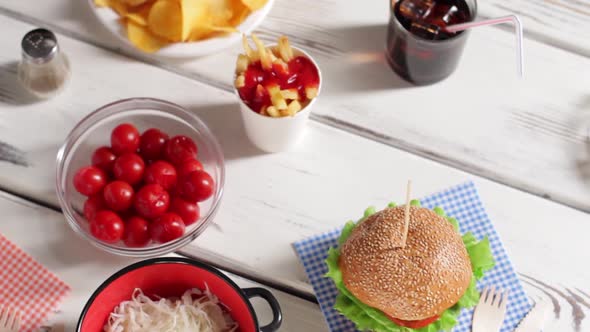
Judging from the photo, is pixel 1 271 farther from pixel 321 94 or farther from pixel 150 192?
pixel 321 94

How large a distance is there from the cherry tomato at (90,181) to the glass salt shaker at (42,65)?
0.19 meters

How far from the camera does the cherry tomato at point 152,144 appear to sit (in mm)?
1383

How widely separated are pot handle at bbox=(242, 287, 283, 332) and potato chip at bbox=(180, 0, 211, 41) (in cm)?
48

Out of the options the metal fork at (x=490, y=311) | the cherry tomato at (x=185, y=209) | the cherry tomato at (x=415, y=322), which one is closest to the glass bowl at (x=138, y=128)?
the cherry tomato at (x=185, y=209)

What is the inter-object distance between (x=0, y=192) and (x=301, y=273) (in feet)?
1.82

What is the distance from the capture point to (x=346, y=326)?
4.33 ft

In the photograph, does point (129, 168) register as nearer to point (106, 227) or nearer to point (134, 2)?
point (106, 227)

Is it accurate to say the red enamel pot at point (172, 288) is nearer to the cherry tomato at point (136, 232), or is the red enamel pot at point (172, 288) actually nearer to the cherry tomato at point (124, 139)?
the cherry tomato at point (136, 232)

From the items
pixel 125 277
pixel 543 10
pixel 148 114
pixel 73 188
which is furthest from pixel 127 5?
pixel 543 10

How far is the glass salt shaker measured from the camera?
135 centimetres

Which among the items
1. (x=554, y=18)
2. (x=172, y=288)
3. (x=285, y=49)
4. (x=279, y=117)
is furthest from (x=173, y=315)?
(x=554, y=18)

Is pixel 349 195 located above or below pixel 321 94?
below

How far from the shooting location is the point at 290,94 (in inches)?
51.0

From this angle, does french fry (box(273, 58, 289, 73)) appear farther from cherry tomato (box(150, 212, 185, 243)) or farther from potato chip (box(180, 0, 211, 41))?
cherry tomato (box(150, 212, 185, 243))
